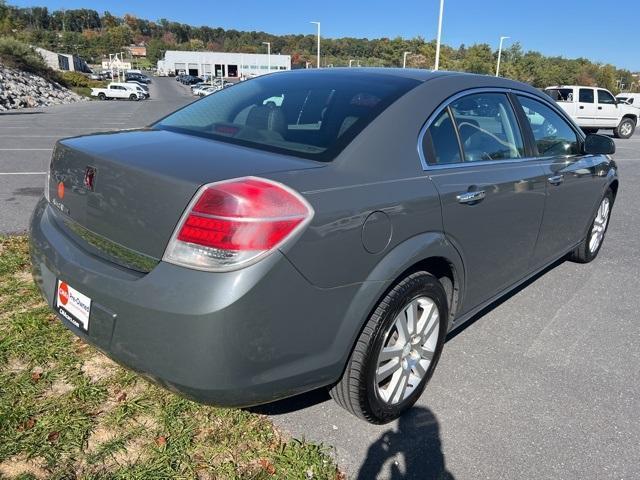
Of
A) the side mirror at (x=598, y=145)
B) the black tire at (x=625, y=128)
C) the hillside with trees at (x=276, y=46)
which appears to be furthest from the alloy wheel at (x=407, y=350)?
the hillside with trees at (x=276, y=46)

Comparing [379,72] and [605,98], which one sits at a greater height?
[605,98]

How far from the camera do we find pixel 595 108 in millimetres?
19953

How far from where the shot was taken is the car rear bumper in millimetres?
1723

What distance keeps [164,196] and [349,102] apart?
1.13m

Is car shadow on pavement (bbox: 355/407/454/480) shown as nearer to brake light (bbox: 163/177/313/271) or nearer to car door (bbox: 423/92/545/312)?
car door (bbox: 423/92/545/312)

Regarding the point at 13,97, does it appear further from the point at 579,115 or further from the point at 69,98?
the point at 579,115

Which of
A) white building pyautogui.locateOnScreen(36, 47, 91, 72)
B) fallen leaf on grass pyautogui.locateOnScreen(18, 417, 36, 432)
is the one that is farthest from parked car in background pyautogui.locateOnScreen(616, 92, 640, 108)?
white building pyautogui.locateOnScreen(36, 47, 91, 72)

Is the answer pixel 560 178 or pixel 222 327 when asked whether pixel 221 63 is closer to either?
pixel 560 178

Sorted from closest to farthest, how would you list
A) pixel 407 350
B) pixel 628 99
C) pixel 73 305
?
Answer: 1. pixel 73 305
2. pixel 407 350
3. pixel 628 99

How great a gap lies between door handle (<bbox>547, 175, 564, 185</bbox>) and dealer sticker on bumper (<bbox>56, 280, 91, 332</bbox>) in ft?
9.43

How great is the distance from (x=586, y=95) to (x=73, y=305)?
21.7 metres

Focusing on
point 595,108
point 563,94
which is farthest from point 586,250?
point 595,108

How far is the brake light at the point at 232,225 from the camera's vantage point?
68.3 inches

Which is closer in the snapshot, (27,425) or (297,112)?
(27,425)
